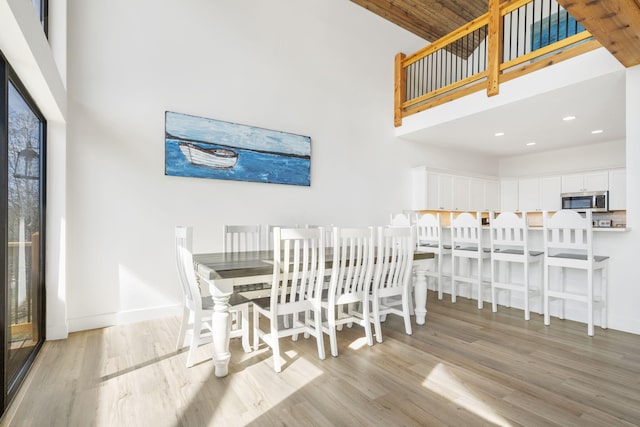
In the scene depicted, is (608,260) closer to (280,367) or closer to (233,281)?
(280,367)

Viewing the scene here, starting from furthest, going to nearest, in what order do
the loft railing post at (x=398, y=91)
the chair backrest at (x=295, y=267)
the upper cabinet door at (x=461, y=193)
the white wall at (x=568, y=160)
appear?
the upper cabinet door at (x=461, y=193) → the white wall at (x=568, y=160) → the loft railing post at (x=398, y=91) → the chair backrest at (x=295, y=267)

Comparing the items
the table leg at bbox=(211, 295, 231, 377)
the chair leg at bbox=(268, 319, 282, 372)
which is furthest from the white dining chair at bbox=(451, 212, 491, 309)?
the table leg at bbox=(211, 295, 231, 377)

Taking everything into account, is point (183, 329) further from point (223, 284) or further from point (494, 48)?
point (494, 48)

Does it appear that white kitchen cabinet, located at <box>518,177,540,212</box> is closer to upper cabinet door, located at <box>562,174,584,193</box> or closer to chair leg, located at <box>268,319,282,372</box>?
upper cabinet door, located at <box>562,174,584,193</box>

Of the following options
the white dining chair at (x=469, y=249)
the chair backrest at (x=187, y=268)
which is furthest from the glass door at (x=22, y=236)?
the white dining chair at (x=469, y=249)

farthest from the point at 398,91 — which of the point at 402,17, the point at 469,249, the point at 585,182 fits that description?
the point at 585,182

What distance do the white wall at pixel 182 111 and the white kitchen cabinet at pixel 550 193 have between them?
13.1 feet

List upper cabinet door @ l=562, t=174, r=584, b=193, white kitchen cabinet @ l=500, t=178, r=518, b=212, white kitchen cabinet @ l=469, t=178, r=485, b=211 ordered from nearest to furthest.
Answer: upper cabinet door @ l=562, t=174, r=584, b=193 → white kitchen cabinet @ l=469, t=178, r=485, b=211 → white kitchen cabinet @ l=500, t=178, r=518, b=212

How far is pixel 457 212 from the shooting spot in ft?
20.9

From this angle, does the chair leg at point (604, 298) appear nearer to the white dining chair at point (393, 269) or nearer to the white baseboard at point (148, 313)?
the white dining chair at point (393, 269)

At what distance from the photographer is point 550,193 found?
6445mm

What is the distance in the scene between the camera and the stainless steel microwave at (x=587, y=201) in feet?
18.6

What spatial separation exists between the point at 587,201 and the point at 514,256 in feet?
12.0

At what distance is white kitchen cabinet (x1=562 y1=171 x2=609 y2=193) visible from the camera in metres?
5.77
